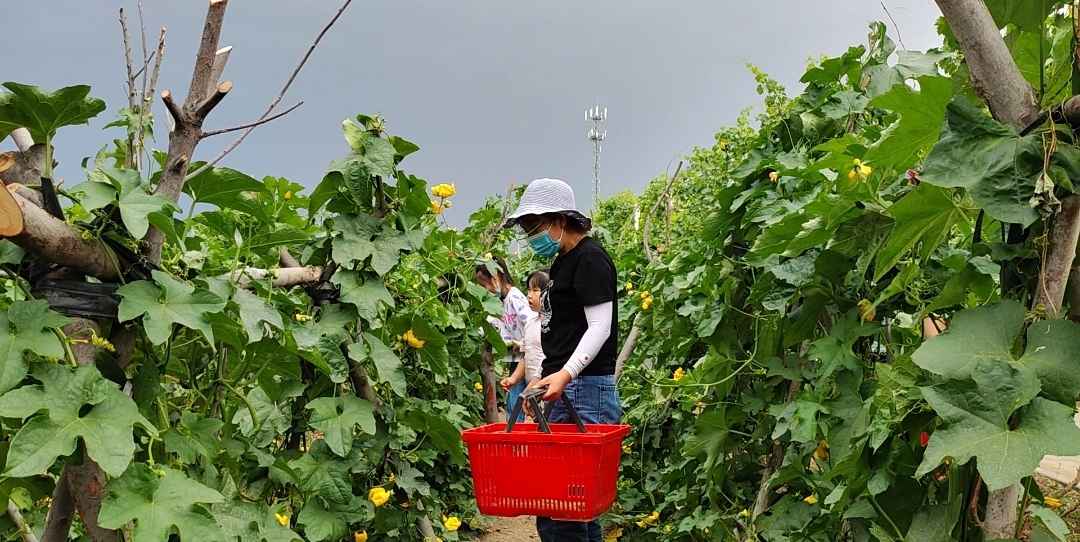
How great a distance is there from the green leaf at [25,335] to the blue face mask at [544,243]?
6.50 feet

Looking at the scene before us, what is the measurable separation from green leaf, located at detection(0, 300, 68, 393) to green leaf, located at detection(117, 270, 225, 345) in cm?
12

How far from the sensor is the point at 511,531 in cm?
556

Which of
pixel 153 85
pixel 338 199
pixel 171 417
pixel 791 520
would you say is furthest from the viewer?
pixel 791 520

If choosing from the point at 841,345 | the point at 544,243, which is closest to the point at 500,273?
the point at 544,243

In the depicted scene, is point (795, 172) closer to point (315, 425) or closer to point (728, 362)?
point (728, 362)

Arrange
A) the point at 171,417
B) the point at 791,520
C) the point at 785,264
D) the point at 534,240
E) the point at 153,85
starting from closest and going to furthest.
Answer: the point at 153,85, the point at 171,417, the point at 785,264, the point at 791,520, the point at 534,240

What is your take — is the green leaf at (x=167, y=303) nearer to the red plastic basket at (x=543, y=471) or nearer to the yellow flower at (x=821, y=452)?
the red plastic basket at (x=543, y=471)

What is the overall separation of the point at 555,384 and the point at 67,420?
172cm

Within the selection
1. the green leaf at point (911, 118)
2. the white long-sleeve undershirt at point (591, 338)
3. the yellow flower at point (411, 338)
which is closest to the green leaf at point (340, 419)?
the yellow flower at point (411, 338)

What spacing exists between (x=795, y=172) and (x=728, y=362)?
2.63ft

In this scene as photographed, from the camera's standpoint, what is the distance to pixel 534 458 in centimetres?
288

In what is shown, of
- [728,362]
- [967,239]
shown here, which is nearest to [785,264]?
[967,239]

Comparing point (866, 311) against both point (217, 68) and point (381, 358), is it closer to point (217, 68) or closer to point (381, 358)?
point (381, 358)

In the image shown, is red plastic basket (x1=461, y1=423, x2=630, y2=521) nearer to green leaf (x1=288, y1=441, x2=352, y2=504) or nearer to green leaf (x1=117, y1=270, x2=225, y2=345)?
green leaf (x1=288, y1=441, x2=352, y2=504)
